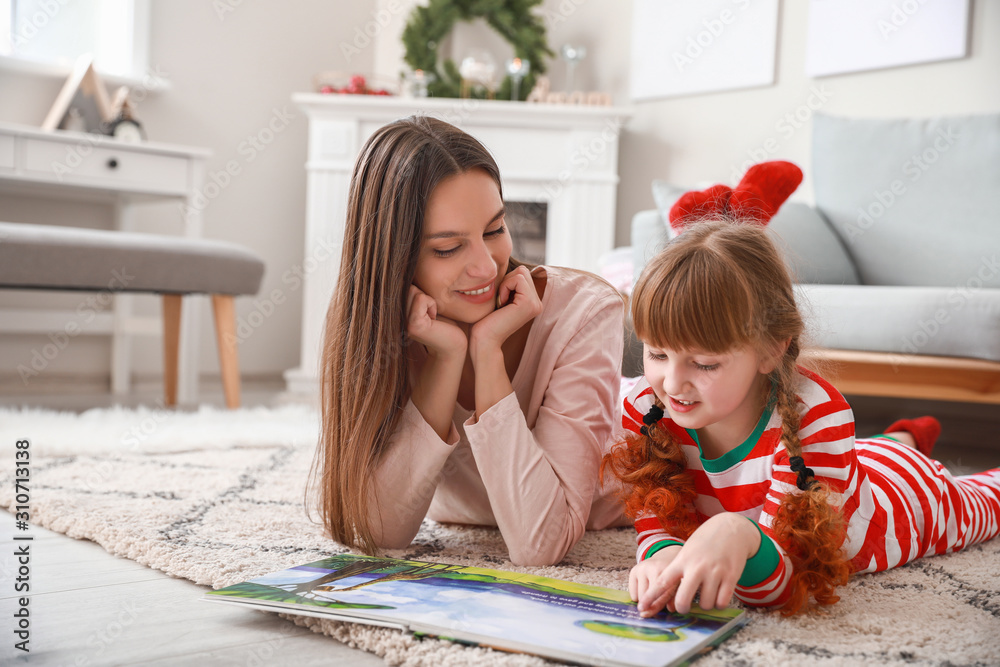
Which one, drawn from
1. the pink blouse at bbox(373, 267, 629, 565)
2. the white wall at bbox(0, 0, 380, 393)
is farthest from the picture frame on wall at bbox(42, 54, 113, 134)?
the pink blouse at bbox(373, 267, 629, 565)

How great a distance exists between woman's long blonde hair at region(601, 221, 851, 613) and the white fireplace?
7.82 ft

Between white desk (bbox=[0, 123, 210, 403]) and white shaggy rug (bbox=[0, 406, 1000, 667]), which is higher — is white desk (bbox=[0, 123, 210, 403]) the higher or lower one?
the higher one

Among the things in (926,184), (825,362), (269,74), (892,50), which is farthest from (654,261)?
(269,74)

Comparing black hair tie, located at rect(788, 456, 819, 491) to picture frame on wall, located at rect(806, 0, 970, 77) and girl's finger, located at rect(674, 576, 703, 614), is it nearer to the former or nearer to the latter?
girl's finger, located at rect(674, 576, 703, 614)

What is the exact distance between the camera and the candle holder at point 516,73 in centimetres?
317

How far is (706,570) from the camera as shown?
65 centimetres

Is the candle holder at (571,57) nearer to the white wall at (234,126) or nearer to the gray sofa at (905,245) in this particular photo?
the white wall at (234,126)

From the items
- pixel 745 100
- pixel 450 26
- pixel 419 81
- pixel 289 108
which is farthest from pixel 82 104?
pixel 745 100

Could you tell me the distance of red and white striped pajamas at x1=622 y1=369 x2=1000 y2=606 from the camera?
0.74 meters

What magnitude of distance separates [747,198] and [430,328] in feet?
1.26

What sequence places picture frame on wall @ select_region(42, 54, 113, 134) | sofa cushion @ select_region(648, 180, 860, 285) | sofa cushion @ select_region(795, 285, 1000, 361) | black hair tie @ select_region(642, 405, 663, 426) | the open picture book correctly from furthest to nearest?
picture frame on wall @ select_region(42, 54, 113, 134), sofa cushion @ select_region(648, 180, 860, 285), sofa cushion @ select_region(795, 285, 1000, 361), black hair tie @ select_region(642, 405, 663, 426), the open picture book

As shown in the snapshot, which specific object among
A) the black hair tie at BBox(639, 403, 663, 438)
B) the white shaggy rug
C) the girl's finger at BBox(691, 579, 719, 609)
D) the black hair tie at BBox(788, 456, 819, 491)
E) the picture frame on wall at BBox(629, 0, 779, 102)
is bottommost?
the white shaggy rug

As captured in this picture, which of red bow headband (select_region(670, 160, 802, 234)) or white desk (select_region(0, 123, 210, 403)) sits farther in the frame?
white desk (select_region(0, 123, 210, 403))

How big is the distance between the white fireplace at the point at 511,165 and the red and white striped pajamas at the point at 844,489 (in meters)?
2.14
